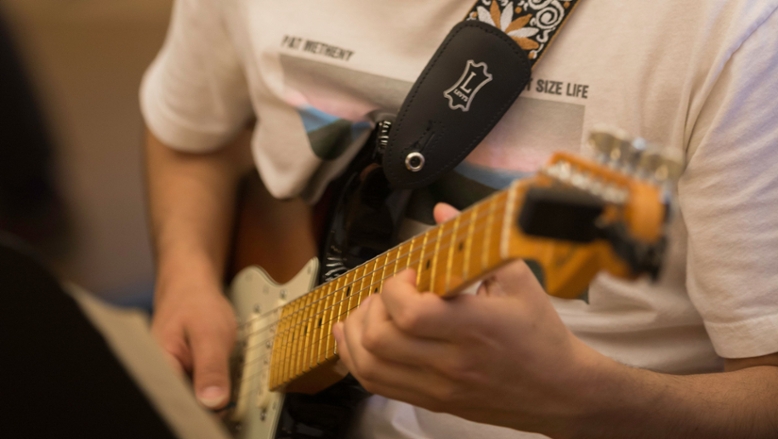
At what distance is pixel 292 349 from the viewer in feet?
2.49

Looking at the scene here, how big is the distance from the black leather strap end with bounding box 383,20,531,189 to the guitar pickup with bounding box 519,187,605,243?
331mm

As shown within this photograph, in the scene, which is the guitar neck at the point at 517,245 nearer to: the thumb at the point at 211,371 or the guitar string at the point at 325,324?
the guitar string at the point at 325,324

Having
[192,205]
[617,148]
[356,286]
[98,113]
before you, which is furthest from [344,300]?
[98,113]

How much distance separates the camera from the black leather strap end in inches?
28.5

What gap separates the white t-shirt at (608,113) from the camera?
609 mm

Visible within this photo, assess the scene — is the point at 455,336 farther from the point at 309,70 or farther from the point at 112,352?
the point at 309,70

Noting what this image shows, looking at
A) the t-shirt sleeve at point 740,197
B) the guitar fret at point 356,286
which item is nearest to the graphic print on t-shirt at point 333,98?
the guitar fret at point 356,286

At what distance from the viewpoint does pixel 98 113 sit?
2.69 metres

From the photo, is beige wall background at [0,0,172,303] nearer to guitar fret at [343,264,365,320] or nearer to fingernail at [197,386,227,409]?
fingernail at [197,386,227,409]

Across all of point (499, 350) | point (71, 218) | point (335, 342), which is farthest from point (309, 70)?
point (71, 218)

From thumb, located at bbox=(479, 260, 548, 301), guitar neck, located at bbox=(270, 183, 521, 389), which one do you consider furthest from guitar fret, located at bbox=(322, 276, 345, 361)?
thumb, located at bbox=(479, 260, 548, 301)

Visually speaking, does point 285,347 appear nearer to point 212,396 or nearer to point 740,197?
point 212,396

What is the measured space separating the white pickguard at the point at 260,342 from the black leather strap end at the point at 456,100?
0.19m

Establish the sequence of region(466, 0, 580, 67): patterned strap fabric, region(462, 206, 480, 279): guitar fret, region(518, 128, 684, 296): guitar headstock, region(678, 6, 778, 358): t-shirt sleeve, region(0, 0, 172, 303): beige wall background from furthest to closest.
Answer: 1. region(0, 0, 172, 303): beige wall background
2. region(466, 0, 580, 67): patterned strap fabric
3. region(678, 6, 778, 358): t-shirt sleeve
4. region(462, 206, 480, 279): guitar fret
5. region(518, 128, 684, 296): guitar headstock
